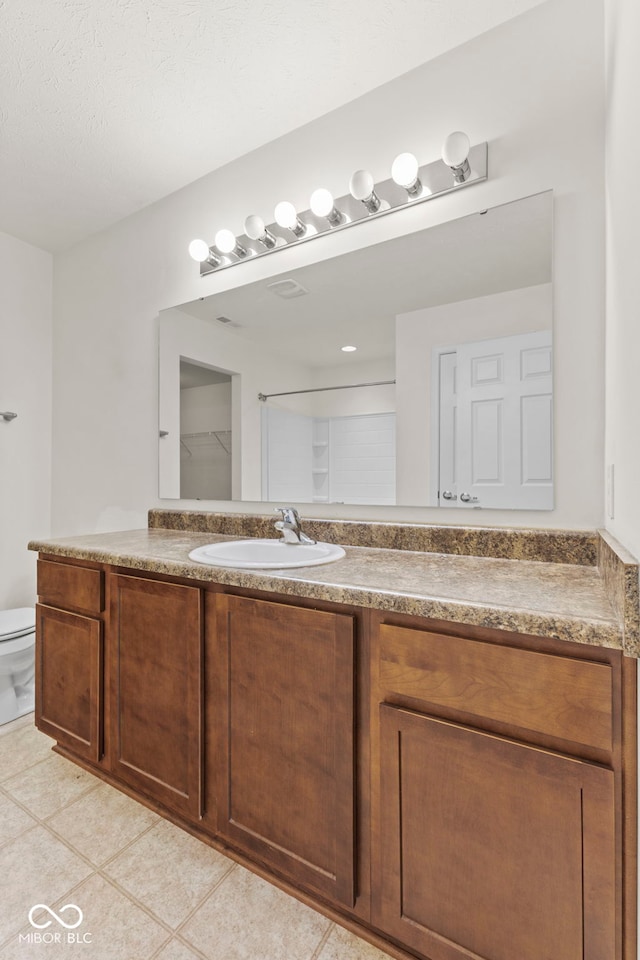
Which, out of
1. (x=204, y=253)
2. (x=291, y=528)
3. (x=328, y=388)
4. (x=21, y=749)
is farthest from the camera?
(x=204, y=253)

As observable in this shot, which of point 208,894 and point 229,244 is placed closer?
point 208,894

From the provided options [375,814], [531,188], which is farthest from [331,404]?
[375,814]

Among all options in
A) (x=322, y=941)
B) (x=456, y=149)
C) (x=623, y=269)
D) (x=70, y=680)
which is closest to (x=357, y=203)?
(x=456, y=149)

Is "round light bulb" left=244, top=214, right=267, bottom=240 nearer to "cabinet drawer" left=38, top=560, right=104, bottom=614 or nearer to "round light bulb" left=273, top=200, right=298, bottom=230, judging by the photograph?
"round light bulb" left=273, top=200, right=298, bottom=230

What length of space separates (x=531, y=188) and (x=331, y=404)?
89cm

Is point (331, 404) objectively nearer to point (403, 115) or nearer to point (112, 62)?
A: point (403, 115)

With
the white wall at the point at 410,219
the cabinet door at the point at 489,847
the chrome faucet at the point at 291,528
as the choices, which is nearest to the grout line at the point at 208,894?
the cabinet door at the point at 489,847

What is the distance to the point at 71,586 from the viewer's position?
5.42ft

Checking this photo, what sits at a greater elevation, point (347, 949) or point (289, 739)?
point (289, 739)

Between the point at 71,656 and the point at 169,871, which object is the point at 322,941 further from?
the point at 71,656

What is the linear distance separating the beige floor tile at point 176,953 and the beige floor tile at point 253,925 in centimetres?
2

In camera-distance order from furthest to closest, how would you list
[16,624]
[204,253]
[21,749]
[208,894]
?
[16,624] → [204,253] → [21,749] → [208,894]

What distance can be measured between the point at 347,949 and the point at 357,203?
213 cm

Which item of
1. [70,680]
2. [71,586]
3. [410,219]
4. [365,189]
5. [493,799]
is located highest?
[365,189]
